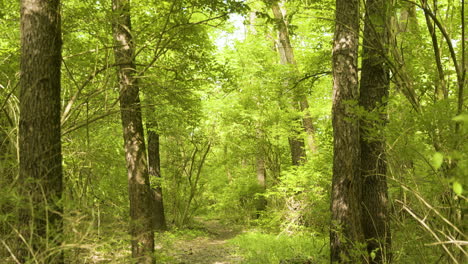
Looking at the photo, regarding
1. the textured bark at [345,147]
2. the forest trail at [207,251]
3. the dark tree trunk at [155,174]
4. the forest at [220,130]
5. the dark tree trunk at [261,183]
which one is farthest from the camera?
the dark tree trunk at [261,183]

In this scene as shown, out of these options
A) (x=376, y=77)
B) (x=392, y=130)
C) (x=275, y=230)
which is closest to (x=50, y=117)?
(x=392, y=130)

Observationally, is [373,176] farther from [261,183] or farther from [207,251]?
[261,183]

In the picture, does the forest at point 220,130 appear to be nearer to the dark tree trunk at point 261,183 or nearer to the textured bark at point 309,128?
the textured bark at point 309,128

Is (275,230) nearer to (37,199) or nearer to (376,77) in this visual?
(376,77)

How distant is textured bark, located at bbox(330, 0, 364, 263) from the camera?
4.95 m

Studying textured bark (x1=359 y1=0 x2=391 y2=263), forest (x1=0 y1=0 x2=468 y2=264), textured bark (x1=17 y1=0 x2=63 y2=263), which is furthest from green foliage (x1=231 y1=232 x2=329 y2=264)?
textured bark (x1=17 y1=0 x2=63 y2=263)

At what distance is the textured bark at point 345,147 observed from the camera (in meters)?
4.95

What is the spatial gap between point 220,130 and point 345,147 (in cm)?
802

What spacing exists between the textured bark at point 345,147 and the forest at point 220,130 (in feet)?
0.07

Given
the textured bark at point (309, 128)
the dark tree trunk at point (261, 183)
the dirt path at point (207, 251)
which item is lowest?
the dirt path at point (207, 251)

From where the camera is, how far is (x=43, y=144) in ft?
11.1

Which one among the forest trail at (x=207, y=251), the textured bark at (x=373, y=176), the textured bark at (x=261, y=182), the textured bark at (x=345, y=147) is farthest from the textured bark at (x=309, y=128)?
the textured bark at (x=345, y=147)

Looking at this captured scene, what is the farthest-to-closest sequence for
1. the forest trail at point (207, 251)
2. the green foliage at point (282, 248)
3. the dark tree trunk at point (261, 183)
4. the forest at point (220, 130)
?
A: the dark tree trunk at point (261, 183) < the forest trail at point (207, 251) < the green foliage at point (282, 248) < the forest at point (220, 130)

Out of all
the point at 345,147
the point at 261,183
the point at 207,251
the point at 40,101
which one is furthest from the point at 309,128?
the point at 40,101
